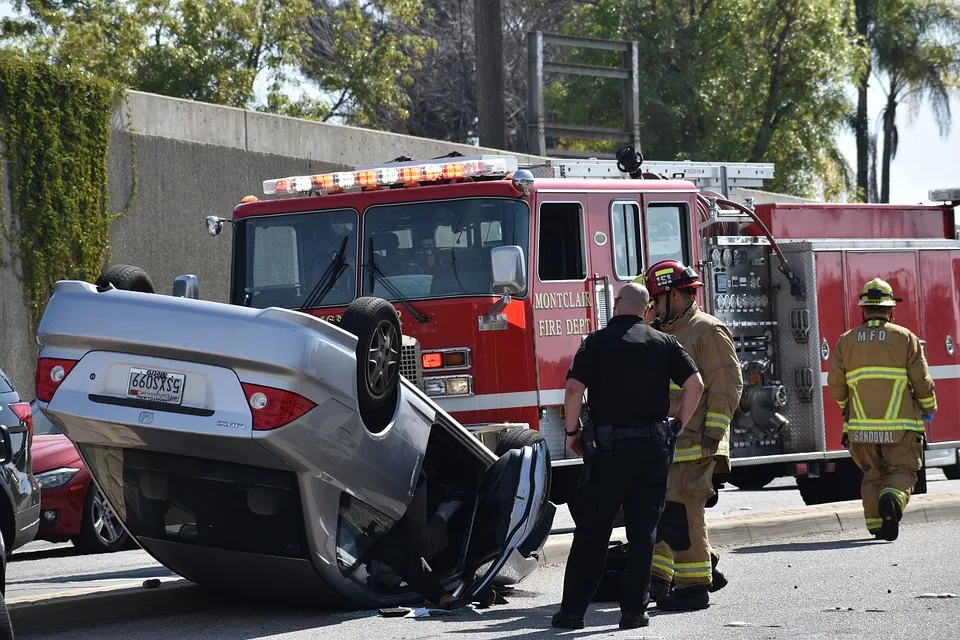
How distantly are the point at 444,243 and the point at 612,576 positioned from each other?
2985mm

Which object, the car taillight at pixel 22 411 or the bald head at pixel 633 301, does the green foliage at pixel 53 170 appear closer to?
the car taillight at pixel 22 411

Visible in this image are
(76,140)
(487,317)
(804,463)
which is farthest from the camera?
(76,140)

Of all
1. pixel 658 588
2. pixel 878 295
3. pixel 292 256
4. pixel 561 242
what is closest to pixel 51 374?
pixel 658 588

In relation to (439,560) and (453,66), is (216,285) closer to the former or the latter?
(439,560)

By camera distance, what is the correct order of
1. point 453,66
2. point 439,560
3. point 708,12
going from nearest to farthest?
point 439,560 → point 708,12 → point 453,66

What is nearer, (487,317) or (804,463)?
(487,317)

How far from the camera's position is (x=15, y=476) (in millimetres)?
9031

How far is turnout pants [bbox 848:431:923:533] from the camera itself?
11.1 m

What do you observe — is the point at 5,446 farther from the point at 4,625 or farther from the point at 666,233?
the point at 666,233

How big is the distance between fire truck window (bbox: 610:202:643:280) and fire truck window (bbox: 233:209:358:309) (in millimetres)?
1933

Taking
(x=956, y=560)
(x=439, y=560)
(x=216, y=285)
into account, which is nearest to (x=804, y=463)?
(x=956, y=560)

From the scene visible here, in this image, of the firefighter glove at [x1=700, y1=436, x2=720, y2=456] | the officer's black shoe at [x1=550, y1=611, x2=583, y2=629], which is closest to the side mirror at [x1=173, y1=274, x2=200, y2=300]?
the firefighter glove at [x1=700, y1=436, x2=720, y2=456]

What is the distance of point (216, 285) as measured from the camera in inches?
784

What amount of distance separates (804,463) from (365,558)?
5.83 metres
